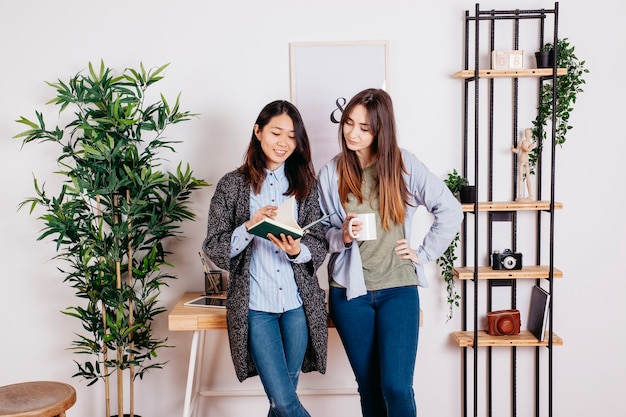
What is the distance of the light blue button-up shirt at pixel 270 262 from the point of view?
224 centimetres

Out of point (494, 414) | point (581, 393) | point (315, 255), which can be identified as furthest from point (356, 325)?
point (581, 393)

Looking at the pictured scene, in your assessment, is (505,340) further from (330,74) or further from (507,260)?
(330,74)

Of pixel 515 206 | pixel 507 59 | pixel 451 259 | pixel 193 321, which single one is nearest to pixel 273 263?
pixel 193 321

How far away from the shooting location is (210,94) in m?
2.95

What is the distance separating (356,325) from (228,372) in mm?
1066

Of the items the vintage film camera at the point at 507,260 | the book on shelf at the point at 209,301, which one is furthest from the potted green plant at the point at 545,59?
the book on shelf at the point at 209,301

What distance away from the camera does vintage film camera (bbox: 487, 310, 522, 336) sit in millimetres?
2908

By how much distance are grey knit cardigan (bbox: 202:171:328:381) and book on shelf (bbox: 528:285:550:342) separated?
1150 mm

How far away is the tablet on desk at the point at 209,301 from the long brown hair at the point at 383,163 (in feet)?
2.62

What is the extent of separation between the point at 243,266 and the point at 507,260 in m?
1.33

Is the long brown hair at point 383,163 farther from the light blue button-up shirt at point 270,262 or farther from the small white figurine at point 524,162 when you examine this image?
the small white figurine at point 524,162

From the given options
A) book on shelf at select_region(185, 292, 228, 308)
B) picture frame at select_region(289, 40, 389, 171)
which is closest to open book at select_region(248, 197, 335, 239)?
book on shelf at select_region(185, 292, 228, 308)

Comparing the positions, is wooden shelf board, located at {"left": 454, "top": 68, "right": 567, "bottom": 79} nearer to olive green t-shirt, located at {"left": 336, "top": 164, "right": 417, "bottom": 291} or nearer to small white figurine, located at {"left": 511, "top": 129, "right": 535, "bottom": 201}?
small white figurine, located at {"left": 511, "top": 129, "right": 535, "bottom": 201}

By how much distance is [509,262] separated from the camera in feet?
9.50
